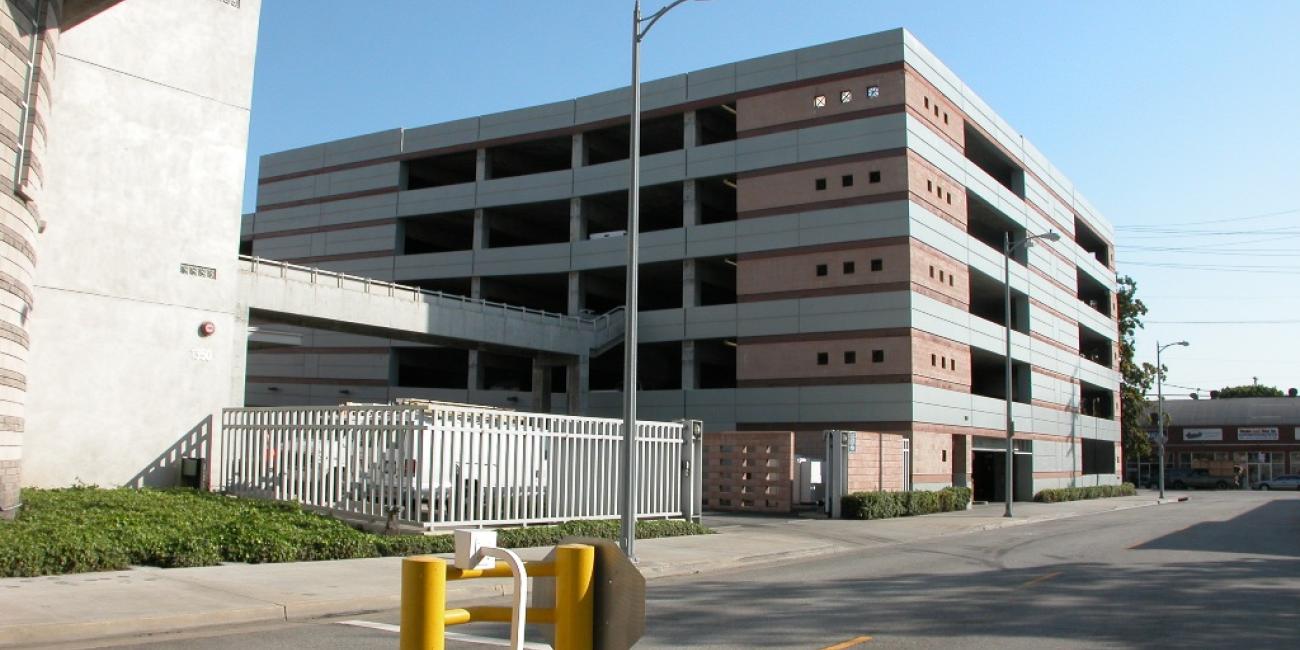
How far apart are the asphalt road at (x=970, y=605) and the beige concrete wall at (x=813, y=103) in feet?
80.0

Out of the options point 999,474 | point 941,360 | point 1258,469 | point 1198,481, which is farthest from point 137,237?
point 1258,469

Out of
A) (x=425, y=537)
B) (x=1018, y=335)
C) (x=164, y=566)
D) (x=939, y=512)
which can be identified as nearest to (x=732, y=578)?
(x=425, y=537)

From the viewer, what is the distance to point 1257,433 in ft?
297

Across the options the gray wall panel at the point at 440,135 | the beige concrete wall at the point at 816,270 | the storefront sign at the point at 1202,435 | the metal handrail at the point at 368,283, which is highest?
the gray wall panel at the point at 440,135

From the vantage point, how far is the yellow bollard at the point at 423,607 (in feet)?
14.0

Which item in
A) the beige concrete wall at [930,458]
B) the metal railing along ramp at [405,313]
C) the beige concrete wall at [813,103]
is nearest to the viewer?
the metal railing along ramp at [405,313]

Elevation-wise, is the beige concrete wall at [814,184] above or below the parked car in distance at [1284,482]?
above

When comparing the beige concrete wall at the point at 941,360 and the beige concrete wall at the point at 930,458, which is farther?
the beige concrete wall at the point at 941,360

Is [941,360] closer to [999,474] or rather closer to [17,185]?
[999,474]

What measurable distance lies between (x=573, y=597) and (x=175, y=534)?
11.6 m

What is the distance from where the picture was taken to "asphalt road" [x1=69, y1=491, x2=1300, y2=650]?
31.6 feet

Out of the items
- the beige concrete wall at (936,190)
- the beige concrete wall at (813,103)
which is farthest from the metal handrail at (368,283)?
the beige concrete wall at (936,190)

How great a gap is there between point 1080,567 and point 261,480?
15.0 metres

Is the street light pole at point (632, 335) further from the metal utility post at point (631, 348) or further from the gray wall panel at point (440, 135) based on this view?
the gray wall panel at point (440, 135)
